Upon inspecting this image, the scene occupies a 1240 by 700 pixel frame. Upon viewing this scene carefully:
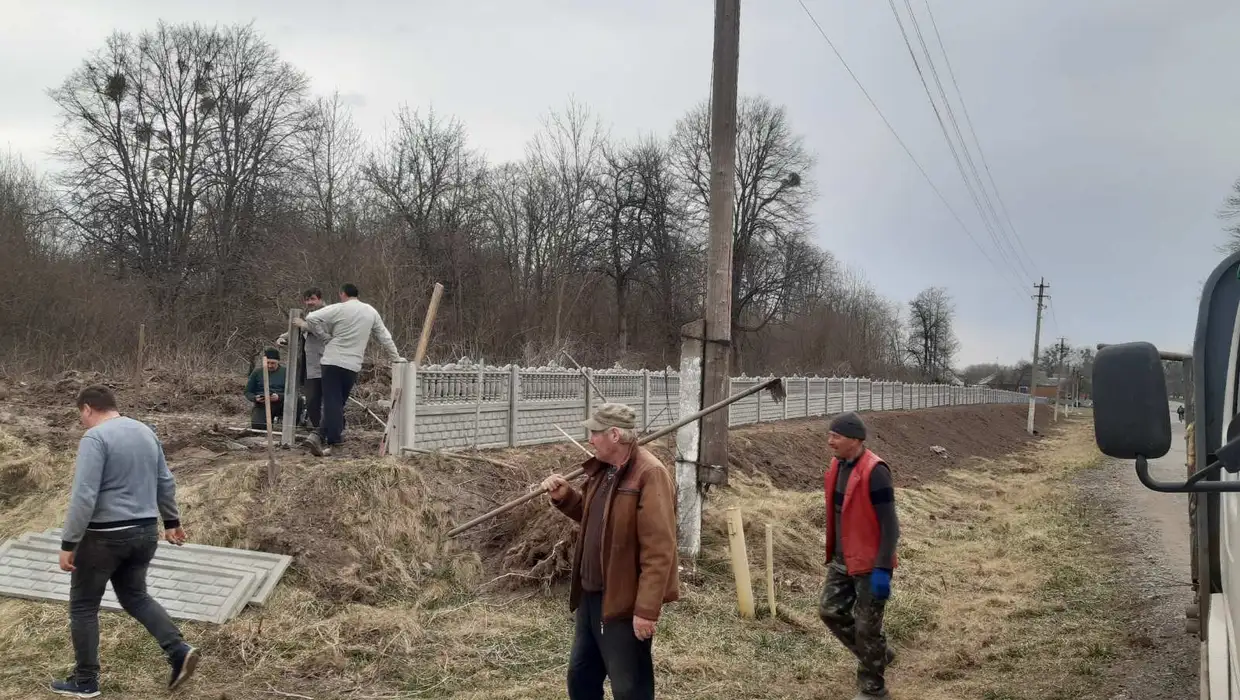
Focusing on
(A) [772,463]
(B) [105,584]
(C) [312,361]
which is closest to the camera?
(B) [105,584]

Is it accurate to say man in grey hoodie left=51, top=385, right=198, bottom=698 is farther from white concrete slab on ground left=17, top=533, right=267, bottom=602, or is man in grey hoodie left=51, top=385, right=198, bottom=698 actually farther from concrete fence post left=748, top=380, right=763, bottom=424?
concrete fence post left=748, top=380, right=763, bottom=424

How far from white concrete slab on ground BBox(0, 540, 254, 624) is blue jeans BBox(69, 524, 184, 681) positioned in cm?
118

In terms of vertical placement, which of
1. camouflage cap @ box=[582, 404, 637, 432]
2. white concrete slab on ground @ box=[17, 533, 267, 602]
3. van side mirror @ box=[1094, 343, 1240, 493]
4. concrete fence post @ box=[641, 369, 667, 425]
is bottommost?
white concrete slab on ground @ box=[17, 533, 267, 602]

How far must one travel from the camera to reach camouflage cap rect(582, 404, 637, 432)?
384 cm

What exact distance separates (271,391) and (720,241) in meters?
5.65

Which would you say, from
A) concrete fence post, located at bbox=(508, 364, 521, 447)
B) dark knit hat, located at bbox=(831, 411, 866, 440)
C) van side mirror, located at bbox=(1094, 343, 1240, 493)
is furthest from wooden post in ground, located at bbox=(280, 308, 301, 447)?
van side mirror, located at bbox=(1094, 343, 1240, 493)

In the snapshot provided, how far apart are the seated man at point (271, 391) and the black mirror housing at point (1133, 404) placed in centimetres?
895

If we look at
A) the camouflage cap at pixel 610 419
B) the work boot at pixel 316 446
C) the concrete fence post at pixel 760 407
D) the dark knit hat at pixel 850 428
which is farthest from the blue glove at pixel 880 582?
the concrete fence post at pixel 760 407

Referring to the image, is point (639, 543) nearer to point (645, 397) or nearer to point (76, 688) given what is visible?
point (76, 688)

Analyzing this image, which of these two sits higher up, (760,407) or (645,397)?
(645,397)

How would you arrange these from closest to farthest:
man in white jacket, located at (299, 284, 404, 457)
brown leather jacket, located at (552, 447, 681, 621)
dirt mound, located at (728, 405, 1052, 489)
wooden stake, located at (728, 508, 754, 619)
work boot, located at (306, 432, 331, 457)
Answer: brown leather jacket, located at (552, 447, 681, 621) → wooden stake, located at (728, 508, 754, 619) → work boot, located at (306, 432, 331, 457) → man in white jacket, located at (299, 284, 404, 457) → dirt mound, located at (728, 405, 1052, 489)

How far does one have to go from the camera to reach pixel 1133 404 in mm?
2496

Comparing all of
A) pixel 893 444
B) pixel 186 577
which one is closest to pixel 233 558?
pixel 186 577

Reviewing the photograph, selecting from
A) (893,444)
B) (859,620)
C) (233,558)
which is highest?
(859,620)
